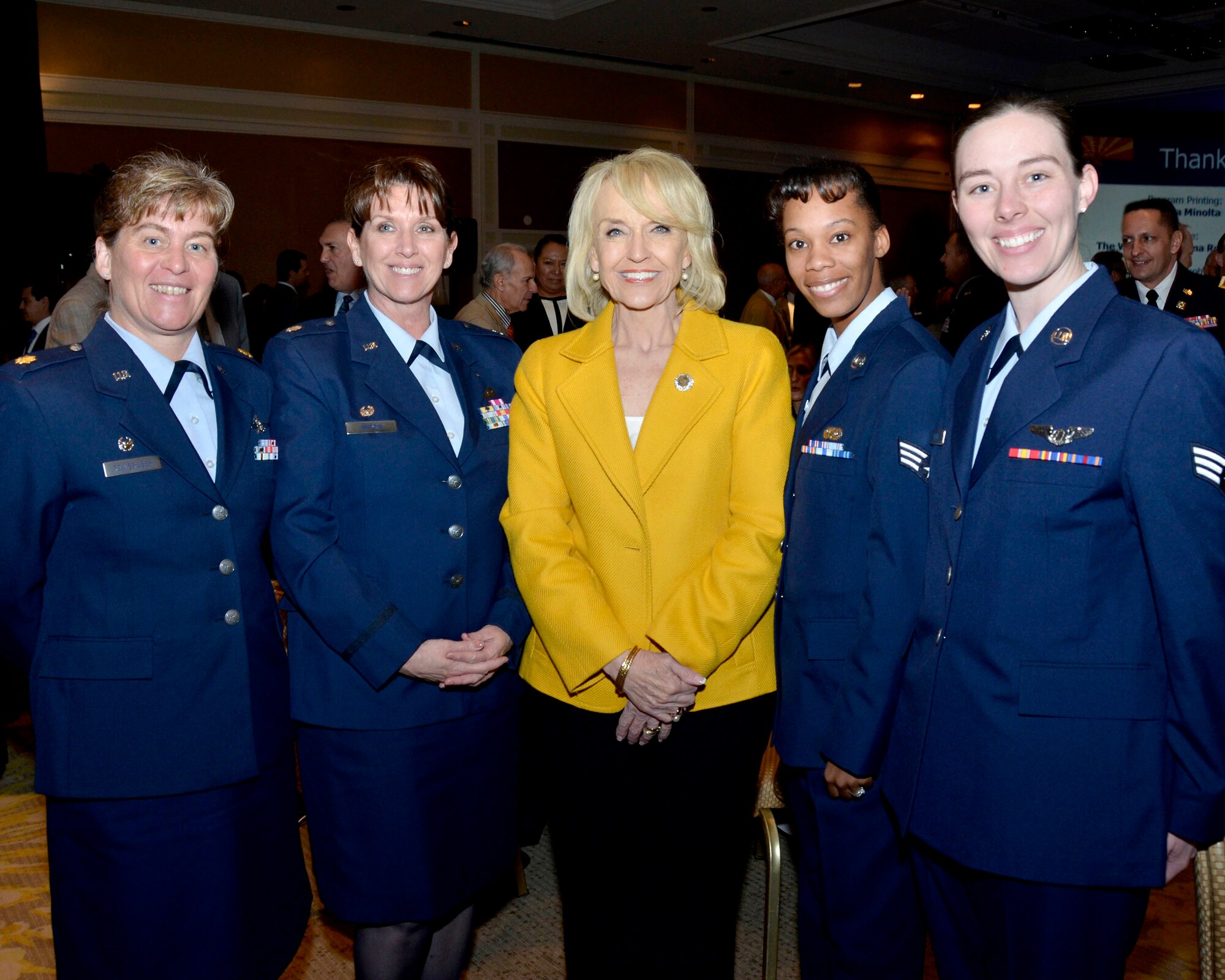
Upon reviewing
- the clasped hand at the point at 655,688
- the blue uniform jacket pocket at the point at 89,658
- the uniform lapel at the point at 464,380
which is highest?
the uniform lapel at the point at 464,380

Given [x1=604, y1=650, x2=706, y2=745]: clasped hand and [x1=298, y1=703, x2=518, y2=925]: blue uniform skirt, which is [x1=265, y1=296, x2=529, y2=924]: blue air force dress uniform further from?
[x1=604, y1=650, x2=706, y2=745]: clasped hand

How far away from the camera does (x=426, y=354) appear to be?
6.91ft

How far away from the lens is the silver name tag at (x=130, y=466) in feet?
5.69

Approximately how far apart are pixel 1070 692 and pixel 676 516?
2.53 ft

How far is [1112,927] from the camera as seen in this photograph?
1512 millimetres

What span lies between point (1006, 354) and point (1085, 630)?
447 mm

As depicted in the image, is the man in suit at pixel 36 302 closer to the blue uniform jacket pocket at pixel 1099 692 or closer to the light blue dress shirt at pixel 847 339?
the light blue dress shirt at pixel 847 339

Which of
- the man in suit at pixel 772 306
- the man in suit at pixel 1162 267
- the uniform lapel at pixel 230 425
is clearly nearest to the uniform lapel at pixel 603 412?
the uniform lapel at pixel 230 425

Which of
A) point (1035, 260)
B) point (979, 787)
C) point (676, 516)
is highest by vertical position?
point (1035, 260)

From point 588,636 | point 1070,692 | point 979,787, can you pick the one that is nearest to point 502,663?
point 588,636

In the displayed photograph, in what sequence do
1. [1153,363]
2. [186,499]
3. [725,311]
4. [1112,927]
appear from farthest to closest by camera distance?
[725,311] < [186,499] < [1112,927] < [1153,363]

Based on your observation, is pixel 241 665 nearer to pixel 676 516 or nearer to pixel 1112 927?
pixel 676 516

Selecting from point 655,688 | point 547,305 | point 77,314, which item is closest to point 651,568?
point 655,688

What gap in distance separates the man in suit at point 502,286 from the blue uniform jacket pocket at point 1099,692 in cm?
429
